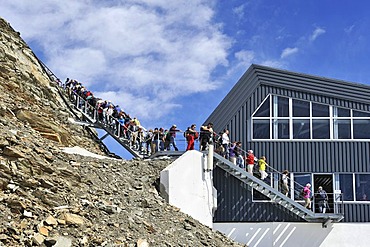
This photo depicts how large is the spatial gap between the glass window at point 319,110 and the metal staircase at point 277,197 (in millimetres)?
4845

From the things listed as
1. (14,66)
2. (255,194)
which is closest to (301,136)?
(255,194)

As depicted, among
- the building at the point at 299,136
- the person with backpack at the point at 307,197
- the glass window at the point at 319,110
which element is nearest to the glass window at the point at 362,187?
the building at the point at 299,136

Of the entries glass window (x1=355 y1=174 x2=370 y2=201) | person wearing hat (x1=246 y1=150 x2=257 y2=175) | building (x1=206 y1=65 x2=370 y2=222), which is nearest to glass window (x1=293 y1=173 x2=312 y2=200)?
building (x1=206 y1=65 x2=370 y2=222)

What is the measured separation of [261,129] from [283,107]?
1.54 meters

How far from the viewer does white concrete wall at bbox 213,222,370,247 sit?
95.5ft

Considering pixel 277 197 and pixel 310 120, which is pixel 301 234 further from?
pixel 310 120

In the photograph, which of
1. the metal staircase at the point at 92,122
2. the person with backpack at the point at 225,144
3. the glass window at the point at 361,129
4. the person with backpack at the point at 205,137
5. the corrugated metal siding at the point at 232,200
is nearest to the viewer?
the person with backpack at the point at 205,137

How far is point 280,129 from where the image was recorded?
1219 inches

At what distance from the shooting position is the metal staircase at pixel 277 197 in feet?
93.1

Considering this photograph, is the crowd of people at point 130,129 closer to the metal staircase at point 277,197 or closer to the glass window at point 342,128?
the metal staircase at point 277,197

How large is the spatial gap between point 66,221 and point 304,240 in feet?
46.9

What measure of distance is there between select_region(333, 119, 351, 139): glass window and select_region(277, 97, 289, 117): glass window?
2371 millimetres

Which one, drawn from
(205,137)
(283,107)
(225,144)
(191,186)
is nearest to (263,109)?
(283,107)

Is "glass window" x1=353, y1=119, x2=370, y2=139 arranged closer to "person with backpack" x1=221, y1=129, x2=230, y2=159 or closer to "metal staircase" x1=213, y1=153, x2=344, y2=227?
"metal staircase" x1=213, y1=153, x2=344, y2=227
